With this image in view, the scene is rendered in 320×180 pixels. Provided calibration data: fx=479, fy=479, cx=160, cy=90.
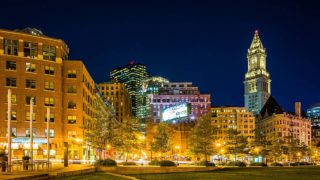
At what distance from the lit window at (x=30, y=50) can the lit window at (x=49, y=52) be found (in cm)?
224

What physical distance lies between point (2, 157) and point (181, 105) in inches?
5463

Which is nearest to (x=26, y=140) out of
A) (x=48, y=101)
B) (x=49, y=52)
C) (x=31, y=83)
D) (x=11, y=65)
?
(x=48, y=101)

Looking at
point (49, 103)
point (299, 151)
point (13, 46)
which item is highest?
point (13, 46)

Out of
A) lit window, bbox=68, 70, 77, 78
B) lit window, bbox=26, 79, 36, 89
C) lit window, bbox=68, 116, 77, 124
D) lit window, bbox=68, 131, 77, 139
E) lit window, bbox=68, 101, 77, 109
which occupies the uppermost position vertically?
lit window, bbox=68, 70, 77, 78

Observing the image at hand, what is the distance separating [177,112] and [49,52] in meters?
85.3

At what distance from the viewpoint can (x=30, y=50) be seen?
346ft

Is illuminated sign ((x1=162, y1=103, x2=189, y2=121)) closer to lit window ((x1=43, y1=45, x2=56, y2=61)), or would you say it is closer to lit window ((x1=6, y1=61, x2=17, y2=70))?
lit window ((x1=43, y1=45, x2=56, y2=61))

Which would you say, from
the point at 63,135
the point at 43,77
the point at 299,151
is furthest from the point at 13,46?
the point at 299,151

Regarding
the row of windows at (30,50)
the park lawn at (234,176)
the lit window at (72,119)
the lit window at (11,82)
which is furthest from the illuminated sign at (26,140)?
the park lawn at (234,176)

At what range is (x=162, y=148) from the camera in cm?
9381

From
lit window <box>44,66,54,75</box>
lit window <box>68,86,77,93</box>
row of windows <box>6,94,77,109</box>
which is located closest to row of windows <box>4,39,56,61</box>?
lit window <box>44,66,54,75</box>

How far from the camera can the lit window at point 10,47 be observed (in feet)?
337

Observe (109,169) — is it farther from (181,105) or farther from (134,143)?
(181,105)

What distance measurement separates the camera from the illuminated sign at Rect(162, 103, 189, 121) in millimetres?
178625
